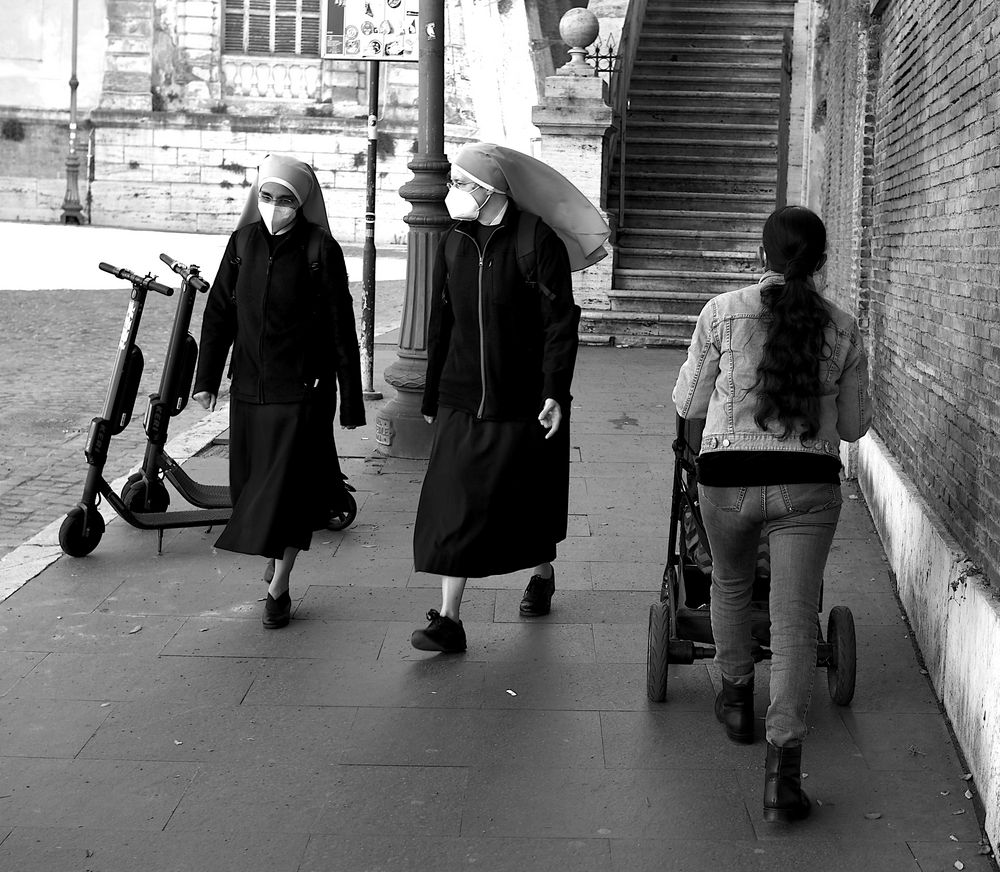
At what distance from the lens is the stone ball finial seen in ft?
50.4

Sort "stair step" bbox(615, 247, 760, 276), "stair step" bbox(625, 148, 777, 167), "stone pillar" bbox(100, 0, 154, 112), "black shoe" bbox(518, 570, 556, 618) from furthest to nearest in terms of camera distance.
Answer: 1. "stone pillar" bbox(100, 0, 154, 112)
2. "stair step" bbox(625, 148, 777, 167)
3. "stair step" bbox(615, 247, 760, 276)
4. "black shoe" bbox(518, 570, 556, 618)

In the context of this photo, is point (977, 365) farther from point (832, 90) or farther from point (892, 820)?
point (832, 90)

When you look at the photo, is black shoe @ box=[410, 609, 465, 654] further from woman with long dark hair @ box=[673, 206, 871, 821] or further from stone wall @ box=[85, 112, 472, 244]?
stone wall @ box=[85, 112, 472, 244]

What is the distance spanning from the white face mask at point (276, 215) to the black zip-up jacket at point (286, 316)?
0.05 metres

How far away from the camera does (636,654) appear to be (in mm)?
5461

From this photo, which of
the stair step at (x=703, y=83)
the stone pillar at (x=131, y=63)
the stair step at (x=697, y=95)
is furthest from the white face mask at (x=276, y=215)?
the stone pillar at (x=131, y=63)

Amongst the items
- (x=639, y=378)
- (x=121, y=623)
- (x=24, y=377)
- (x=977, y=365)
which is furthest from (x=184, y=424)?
(x=977, y=365)

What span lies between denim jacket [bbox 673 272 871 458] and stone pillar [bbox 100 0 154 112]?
35.4 meters

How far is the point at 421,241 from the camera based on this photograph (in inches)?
361

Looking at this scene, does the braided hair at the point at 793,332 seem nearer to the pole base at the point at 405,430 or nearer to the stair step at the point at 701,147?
the pole base at the point at 405,430

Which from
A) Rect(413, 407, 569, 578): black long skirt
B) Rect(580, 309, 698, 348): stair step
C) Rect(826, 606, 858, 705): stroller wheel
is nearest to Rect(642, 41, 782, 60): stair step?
Rect(580, 309, 698, 348): stair step

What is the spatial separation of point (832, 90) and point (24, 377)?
291 inches

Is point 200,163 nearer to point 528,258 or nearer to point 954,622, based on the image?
point 528,258

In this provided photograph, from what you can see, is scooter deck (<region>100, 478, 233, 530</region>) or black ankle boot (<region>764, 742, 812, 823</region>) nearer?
black ankle boot (<region>764, 742, 812, 823</region>)
